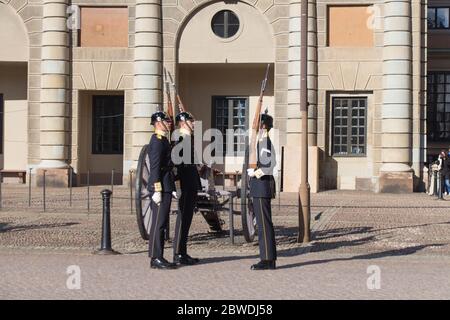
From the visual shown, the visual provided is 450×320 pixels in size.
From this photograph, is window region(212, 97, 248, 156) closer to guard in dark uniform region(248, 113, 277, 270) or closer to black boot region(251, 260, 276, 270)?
guard in dark uniform region(248, 113, 277, 270)

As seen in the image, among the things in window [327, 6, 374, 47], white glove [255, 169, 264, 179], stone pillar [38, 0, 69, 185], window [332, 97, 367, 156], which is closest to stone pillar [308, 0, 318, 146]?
window [327, 6, 374, 47]

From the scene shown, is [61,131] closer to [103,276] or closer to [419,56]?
[419,56]

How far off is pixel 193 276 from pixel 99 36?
18.2 metres

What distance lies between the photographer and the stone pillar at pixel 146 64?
26.7 meters

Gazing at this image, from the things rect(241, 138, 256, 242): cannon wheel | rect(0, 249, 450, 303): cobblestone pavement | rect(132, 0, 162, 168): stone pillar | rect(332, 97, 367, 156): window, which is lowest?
rect(0, 249, 450, 303): cobblestone pavement

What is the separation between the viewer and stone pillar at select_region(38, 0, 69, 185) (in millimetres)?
26828

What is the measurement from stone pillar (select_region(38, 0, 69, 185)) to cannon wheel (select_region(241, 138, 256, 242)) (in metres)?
14.5

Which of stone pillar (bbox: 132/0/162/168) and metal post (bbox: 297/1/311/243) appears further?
stone pillar (bbox: 132/0/162/168)

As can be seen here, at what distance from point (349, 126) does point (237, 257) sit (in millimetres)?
15552

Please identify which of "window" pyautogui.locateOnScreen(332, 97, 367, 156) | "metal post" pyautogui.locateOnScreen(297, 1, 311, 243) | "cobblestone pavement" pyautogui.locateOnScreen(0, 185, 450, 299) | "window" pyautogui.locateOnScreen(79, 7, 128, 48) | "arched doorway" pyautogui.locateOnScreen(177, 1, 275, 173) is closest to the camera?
Answer: "cobblestone pavement" pyautogui.locateOnScreen(0, 185, 450, 299)

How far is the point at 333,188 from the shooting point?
2683cm

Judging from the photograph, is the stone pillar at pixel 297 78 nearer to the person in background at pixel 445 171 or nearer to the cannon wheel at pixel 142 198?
the person in background at pixel 445 171
